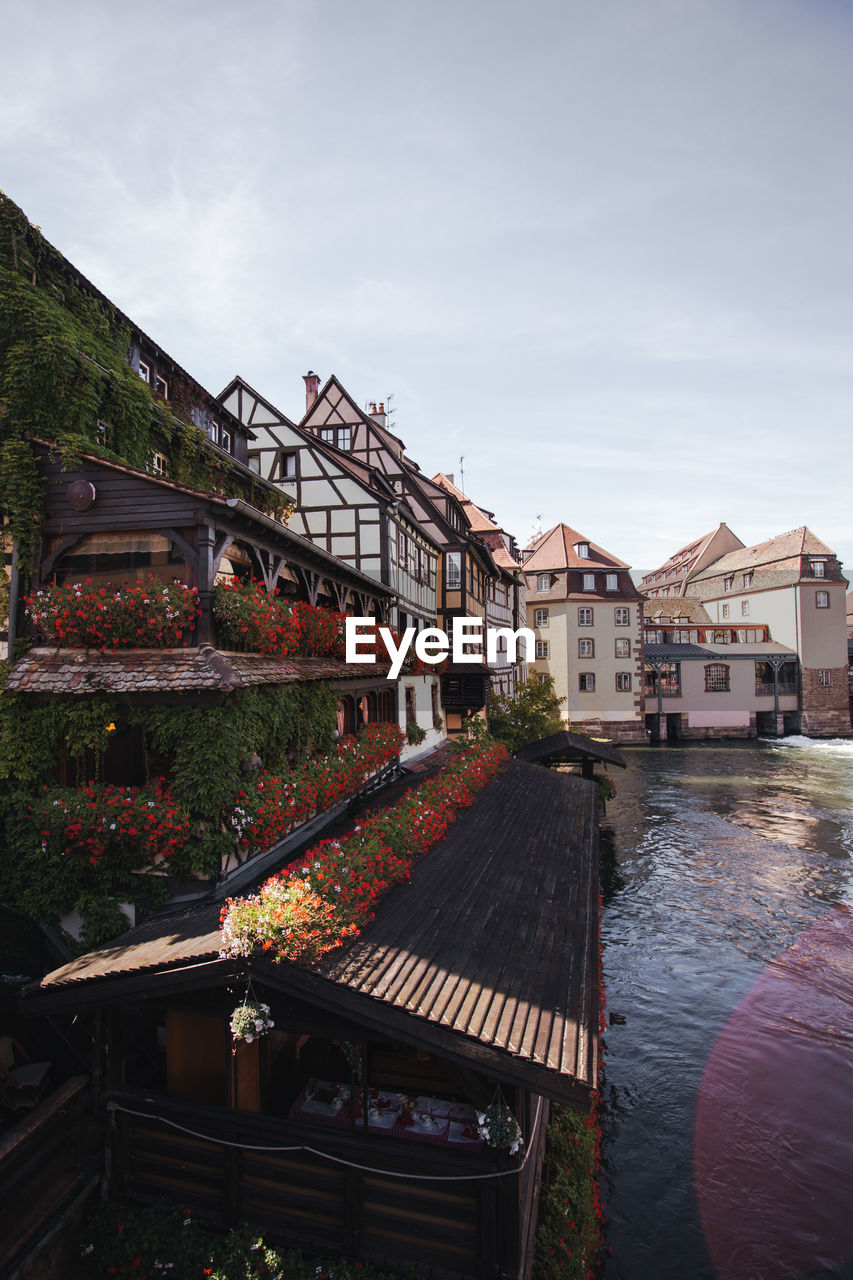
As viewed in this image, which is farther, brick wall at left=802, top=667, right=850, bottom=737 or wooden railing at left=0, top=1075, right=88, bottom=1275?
brick wall at left=802, top=667, right=850, bottom=737

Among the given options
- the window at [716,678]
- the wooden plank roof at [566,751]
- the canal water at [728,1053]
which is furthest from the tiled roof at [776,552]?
the wooden plank roof at [566,751]

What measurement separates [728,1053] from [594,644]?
36.1 meters

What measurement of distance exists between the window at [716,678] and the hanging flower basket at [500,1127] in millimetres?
45056

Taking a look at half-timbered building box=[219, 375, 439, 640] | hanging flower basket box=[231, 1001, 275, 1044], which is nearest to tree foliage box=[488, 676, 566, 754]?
half-timbered building box=[219, 375, 439, 640]

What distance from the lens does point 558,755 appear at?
2544 centimetres

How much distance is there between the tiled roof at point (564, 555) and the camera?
4769 centimetres

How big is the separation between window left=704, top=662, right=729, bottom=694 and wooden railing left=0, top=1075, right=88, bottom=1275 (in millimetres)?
46016

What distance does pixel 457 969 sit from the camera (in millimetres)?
6941

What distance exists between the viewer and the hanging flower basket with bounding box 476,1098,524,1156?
18.5 feet

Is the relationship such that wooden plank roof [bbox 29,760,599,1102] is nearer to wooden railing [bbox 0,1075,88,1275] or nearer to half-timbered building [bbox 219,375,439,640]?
wooden railing [bbox 0,1075,88,1275]

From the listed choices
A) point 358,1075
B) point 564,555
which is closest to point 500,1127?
point 358,1075

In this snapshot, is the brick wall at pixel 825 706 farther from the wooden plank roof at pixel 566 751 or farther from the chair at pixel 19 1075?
the chair at pixel 19 1075

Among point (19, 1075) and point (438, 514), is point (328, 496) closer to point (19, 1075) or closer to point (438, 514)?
point (438, 514)

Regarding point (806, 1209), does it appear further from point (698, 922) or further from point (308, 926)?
point (698, 922)
